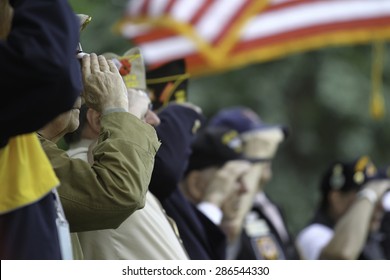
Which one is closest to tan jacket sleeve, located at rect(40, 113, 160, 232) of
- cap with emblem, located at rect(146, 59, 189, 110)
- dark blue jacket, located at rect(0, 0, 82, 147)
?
dark blue jacket, located at rect(0, 0, 82, 147)

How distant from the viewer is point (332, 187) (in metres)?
7.55

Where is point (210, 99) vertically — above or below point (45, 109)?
below

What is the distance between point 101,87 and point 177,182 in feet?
3.84

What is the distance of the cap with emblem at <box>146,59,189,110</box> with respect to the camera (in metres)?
4.90

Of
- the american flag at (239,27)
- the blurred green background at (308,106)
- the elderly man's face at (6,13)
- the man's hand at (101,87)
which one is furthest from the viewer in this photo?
the blurred green background at (308,106)

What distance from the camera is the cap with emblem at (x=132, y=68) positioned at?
4008 millimetres

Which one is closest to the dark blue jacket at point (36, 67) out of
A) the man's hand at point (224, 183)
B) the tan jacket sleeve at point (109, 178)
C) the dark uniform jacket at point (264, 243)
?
the tan jacket sleeve at point (109, 178)

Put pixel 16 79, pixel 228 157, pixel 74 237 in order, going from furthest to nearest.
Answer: pixel 228 157 < pixel 74 237 < pixel 16 79

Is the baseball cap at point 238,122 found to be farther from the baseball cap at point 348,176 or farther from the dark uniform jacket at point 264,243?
the baseball cap at point 348,176

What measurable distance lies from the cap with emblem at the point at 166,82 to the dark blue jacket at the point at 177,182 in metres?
0.20

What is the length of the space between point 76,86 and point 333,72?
10.5 m
